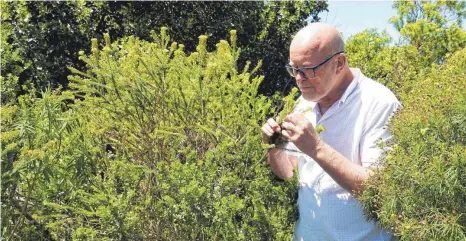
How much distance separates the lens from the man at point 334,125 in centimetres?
329

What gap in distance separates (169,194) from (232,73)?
30.4 inches

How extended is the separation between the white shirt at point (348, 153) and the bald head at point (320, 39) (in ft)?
0.69

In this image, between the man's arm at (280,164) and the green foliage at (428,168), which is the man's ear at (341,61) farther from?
the man's arm at (280,164)

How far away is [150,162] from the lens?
156 inches

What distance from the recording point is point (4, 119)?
359cm

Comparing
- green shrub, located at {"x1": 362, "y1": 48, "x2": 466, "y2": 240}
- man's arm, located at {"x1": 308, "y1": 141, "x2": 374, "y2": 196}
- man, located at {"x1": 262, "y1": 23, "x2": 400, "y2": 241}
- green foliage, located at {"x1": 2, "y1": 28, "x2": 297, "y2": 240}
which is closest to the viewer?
green shrub, located at {"x1": 362, "y1": 48, "x2": 466, "y2": 240}

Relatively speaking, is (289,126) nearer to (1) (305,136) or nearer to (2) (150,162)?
(1) (305,136)

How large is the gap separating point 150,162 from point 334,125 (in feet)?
3.59

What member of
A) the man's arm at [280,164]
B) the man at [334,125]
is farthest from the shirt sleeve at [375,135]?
the man's arm at [280,164]

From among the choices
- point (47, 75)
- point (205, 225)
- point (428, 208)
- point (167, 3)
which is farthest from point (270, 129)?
point (167, 3)

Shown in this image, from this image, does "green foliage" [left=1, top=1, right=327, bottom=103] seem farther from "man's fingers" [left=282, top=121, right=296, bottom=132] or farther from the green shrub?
the green shrub

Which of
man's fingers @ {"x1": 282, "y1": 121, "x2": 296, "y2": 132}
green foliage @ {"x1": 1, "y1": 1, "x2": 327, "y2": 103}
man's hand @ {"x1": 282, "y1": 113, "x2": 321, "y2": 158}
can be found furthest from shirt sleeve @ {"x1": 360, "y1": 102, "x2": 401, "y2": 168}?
green foliage @ {"x1": 1, "y1": 1, "x2": 327, "y2": 103}

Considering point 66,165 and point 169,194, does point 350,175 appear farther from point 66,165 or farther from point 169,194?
point 66,165

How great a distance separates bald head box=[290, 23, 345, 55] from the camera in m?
3.43
